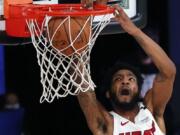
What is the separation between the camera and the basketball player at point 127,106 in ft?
9.40

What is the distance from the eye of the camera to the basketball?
8.07ft

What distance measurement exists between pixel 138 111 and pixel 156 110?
0.09 meters

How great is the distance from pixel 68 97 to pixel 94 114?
2.09ft

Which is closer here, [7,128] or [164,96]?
[164,96]

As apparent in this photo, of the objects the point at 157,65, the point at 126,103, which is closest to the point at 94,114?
the point at 126,103

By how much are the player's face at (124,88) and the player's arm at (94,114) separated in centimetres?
9

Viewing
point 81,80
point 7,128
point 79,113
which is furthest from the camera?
point 79,113

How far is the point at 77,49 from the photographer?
250 centimetres

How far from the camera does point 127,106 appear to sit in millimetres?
2904

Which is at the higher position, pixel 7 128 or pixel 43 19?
pixel 43 19

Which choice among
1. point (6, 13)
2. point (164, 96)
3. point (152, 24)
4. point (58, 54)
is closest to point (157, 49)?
point (164, 96)

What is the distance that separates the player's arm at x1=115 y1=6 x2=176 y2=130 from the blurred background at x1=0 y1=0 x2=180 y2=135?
62cm

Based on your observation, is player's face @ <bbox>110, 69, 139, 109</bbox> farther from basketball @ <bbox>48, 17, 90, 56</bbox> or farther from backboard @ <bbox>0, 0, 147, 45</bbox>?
basketball @ <bbox>48, 17, 90, 56</bbox>

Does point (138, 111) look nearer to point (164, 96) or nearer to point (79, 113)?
point (164, 96)
